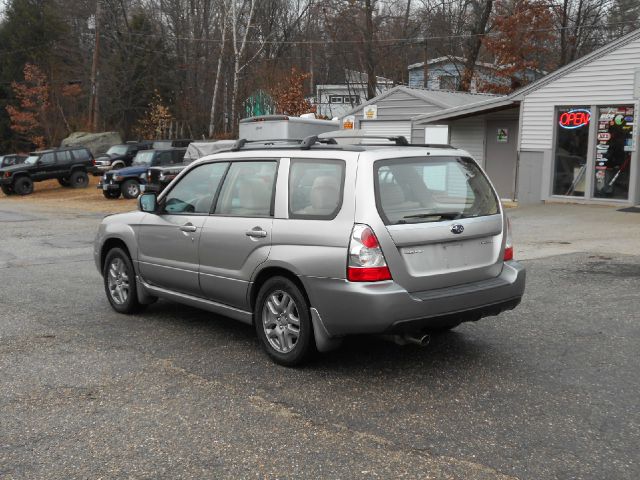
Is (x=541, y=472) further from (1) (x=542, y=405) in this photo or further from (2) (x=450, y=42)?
(2) (x=450, y=42)

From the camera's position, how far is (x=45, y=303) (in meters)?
7.89

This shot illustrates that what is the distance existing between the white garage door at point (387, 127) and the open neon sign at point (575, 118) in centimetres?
541

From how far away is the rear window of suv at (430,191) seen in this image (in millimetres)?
5039

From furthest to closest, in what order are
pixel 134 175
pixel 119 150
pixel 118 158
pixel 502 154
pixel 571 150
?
pixel 119 150, pixel 118 158, pixel 134 175, pixel 502 154, pixel 571 150

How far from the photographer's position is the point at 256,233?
18.2ft

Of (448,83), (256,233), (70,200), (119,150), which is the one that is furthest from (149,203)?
(448,83)

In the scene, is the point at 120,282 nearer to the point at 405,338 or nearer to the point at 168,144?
the point at 405,338

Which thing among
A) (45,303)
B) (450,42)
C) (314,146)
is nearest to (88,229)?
(45,303)

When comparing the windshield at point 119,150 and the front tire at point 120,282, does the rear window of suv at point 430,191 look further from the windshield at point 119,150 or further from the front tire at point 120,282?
the windshield at point 119,150

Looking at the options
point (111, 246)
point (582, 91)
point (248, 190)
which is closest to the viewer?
point (248, 190)

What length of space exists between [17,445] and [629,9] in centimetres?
3971

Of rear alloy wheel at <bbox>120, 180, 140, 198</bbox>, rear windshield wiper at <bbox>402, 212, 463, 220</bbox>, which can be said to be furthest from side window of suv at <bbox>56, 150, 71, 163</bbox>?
rear windshield wiper at <bbox>402, 212, 463, 220</bbox>

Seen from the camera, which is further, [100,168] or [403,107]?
[100,168]

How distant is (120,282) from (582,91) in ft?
47.4
